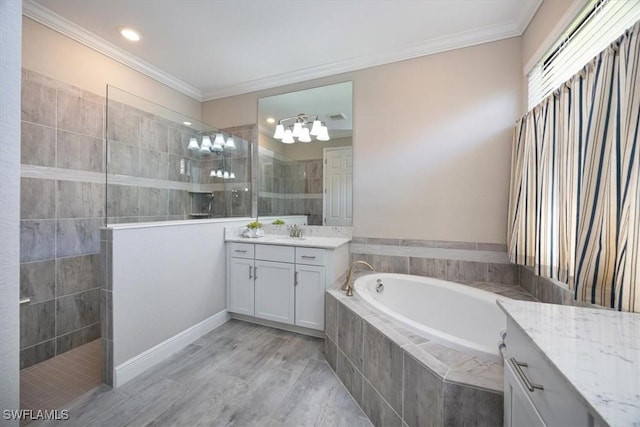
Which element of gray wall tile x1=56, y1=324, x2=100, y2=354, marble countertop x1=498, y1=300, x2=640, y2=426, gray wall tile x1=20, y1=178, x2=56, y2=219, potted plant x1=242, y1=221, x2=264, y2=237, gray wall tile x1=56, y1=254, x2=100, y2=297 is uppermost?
gray wall tile x1=20, y1=178, x2=56, y2=219

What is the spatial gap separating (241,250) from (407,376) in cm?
187

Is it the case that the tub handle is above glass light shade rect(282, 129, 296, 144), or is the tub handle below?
below

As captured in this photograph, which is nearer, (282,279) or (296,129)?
(282,279)

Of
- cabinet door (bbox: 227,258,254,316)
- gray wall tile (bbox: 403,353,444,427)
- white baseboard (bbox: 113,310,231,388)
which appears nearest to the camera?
gray wall tile (bbox: 403,353,444,427)

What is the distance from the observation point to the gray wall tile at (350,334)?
62.2 inches

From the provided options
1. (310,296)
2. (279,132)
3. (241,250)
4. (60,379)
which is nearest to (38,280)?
(60,379)

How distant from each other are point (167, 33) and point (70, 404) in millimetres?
2770

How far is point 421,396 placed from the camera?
1.12 m

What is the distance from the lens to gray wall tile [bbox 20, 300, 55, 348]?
6.02ft

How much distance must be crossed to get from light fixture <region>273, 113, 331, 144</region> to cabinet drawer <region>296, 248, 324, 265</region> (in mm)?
1241

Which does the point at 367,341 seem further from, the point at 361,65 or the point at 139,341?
the point at 361,65

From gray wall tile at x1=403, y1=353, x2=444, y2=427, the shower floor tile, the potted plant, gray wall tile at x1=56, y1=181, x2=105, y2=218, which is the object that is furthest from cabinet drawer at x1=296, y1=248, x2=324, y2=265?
gray wall tile at x1=56, y1=181, x2=105, y2=218

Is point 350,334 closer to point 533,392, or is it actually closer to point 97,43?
point 533,392

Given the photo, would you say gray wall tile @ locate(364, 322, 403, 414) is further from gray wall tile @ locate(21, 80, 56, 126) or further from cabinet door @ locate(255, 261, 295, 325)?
gray wall tile @ locate(21, 80, 56, 126)
